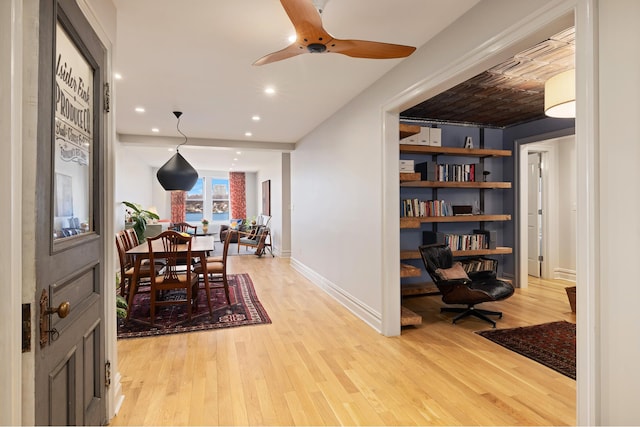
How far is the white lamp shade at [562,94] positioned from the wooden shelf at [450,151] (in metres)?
1.59

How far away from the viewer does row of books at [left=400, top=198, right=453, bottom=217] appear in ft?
14.0

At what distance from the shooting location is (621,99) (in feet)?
4.33

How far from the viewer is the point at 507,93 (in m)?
3.76

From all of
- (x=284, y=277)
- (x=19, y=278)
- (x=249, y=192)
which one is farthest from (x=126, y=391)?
(x=249, y=192)

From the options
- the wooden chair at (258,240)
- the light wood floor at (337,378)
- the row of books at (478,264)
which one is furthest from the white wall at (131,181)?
the row of books at (478,264)

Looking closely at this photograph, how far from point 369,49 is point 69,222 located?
181cm

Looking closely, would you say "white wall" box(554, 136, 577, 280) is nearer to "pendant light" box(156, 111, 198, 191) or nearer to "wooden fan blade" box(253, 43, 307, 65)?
"wooden fan blade" box(253, 43, 307, 65)

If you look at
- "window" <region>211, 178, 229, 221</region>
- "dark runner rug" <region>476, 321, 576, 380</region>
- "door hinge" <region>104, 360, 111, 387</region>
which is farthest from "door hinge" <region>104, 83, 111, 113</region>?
"window" <region>211, 178, 229, 221</region>

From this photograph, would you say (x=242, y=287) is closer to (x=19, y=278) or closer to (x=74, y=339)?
(x=74, y=339)

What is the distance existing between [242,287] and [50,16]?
4.26 meters

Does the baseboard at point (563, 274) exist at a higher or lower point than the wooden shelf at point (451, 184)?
lower

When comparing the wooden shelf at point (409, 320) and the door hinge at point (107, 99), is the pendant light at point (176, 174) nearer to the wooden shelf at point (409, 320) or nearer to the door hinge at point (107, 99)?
the door hinge at point (107, 99)

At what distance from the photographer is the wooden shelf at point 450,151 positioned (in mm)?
4332

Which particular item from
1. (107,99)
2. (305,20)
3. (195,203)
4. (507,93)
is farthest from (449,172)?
(195,203)
